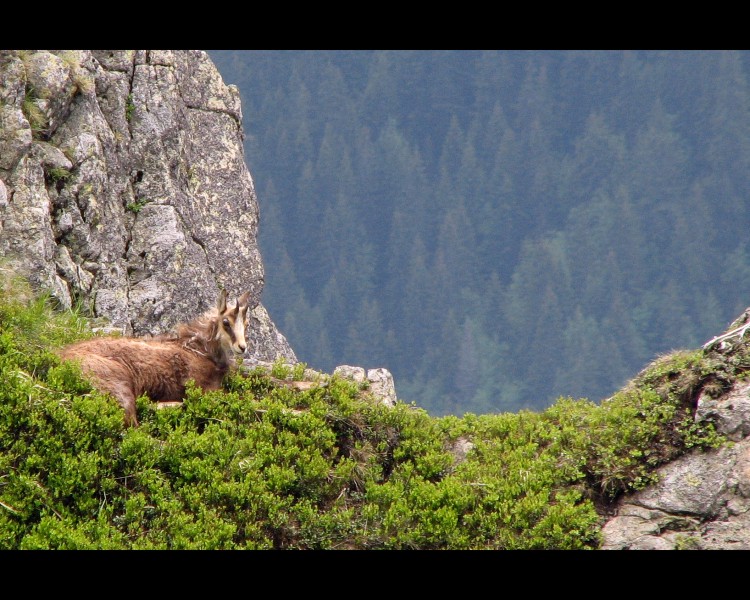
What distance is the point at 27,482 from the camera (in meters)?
8.87

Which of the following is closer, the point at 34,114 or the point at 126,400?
the point at 126,400

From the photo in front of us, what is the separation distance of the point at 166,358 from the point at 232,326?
1.03 metres

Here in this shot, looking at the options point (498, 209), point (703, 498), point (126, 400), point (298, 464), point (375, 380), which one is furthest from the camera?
point (498, 209)

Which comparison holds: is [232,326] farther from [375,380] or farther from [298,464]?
[298,464]

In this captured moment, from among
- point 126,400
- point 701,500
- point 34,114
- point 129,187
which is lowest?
point 701,500

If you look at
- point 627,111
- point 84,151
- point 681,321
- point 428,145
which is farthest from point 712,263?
point 84,151

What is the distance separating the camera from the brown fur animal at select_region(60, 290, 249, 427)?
35.3 ft

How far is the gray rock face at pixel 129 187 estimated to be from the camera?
47.8 feet

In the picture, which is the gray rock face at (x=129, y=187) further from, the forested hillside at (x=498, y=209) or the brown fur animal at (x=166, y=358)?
the forested hillside at (x=498, y=209)

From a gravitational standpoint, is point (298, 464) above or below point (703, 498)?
above

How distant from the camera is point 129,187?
58.2 feet

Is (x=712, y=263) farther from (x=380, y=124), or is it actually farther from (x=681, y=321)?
(x=380, y=124)

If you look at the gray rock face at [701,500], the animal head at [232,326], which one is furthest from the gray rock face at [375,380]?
the gray rock face at [701,500]

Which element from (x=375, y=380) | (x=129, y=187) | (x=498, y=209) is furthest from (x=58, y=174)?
(x=498, y=209)
